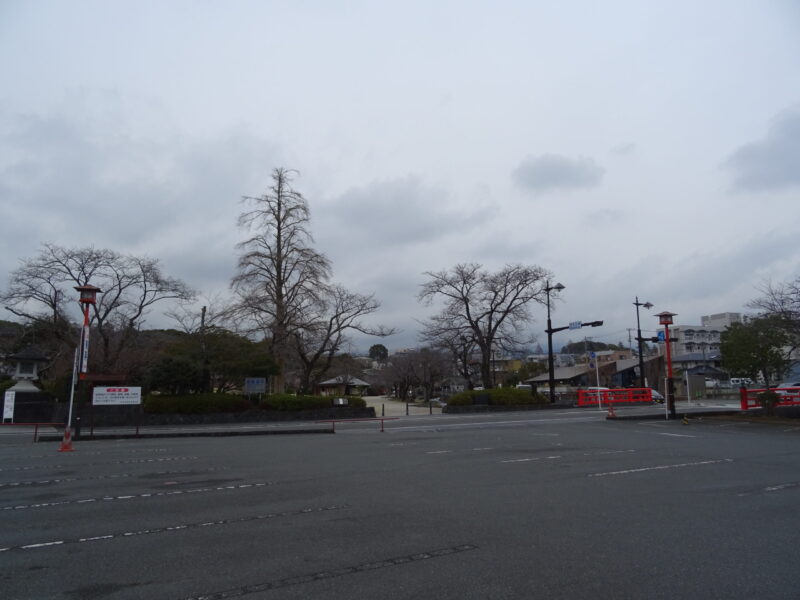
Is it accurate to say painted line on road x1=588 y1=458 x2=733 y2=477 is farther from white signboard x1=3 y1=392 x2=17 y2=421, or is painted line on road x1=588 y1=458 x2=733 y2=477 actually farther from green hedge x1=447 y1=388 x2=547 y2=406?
white signboard x1=3 y1=392 x2=17 y2=421

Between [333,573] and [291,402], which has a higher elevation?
[291,402]

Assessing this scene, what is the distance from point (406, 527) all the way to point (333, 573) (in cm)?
180

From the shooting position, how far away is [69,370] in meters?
32.2

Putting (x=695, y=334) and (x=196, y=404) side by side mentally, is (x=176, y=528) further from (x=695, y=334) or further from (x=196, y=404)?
(x=695, y=334)

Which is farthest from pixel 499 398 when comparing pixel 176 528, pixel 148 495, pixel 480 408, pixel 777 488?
pixel 176 528

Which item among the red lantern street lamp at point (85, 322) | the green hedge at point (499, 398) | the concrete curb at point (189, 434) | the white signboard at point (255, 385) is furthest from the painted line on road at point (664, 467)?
the green hedge at point (499, 398)

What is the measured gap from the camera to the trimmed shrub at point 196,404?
30859mm

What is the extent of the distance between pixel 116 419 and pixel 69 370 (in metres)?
5.59

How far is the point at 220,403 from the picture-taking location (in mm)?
32094

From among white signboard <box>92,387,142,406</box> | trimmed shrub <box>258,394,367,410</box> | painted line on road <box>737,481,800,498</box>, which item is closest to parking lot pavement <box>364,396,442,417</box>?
trimmed shrub <box>258,394,367,410</box>

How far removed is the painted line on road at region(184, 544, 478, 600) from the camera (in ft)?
15.5

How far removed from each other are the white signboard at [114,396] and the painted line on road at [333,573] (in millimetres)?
21998

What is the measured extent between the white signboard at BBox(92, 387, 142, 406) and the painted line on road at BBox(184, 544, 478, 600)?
72.2 ft

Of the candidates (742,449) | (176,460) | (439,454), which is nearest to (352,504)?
(439,454)
